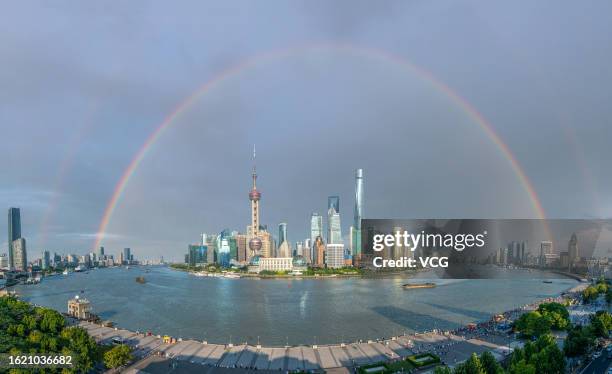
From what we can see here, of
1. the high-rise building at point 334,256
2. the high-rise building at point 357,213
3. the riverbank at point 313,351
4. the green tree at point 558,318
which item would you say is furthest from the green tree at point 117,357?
the high-rise building at point 357,213

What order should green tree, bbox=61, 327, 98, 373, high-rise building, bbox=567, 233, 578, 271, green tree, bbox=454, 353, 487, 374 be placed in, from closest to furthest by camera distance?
green tree, bbox=454, 353, 487, 374
green tree, bbox=61, 327, 98, 373
high-rise building, bbox=567, 233, 578, 271

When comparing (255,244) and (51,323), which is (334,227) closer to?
(255,244)

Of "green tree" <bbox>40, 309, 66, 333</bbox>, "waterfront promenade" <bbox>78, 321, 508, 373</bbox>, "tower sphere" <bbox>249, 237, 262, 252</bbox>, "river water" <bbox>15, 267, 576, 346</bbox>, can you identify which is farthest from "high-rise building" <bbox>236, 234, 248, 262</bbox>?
"waterfront promenade" <bbox>78, 321, 508, 373</bbox>

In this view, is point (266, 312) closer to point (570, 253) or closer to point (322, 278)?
point (322, 278)

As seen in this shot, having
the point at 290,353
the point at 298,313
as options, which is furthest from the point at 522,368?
the point at 298,313

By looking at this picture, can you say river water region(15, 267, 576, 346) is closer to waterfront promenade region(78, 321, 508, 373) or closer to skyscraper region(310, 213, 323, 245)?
waterfront promenade region(78, 321, 508, 373)

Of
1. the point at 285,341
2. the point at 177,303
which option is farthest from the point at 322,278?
the point at 285,341
